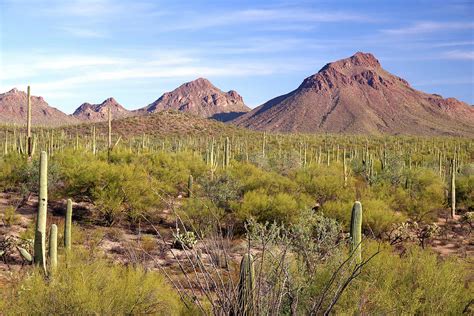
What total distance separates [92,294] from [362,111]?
162m

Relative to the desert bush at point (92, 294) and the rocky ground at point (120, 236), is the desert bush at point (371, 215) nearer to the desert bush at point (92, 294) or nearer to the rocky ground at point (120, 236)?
the rocky ground at point (120, 236)

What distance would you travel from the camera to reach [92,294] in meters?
8.34

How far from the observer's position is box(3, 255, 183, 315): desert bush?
8.11 metres

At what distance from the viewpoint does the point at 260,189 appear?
75.1 ft

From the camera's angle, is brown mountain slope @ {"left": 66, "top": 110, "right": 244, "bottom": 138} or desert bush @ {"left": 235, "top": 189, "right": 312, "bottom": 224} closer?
desert bush @ {"left": 235, "top": 189, "right": 312, "bottom": 224}

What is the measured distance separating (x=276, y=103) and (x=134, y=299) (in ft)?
622

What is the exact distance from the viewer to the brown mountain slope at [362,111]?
14975cm

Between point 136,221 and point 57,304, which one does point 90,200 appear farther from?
point 57,304

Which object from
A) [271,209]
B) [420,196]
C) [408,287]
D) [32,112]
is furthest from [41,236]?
[32,112]

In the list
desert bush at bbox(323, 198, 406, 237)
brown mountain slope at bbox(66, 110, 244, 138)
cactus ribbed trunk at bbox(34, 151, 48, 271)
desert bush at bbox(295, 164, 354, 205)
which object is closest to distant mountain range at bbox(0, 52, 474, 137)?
brown mountain slope at bbox(66, 110, 244, 138)

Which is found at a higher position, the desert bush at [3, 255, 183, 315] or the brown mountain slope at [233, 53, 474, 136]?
the brown mountain slope at [233, 53, 474, 136]

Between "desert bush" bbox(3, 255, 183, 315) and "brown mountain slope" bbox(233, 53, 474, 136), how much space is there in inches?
5478

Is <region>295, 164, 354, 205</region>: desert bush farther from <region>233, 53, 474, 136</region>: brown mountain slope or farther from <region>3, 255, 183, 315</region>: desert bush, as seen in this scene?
<region>233, 53, 474, 136</region>: brown mountain slope

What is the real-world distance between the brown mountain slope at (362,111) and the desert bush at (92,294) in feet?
457
